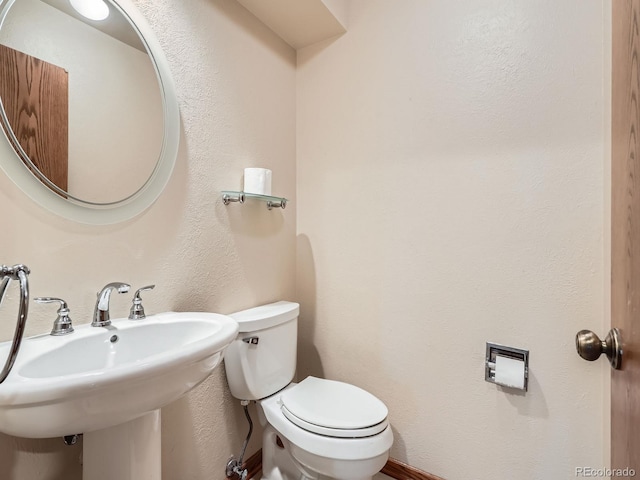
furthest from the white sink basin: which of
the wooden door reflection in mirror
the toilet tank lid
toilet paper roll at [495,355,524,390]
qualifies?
toilet paper roll at [495,355,524,390]

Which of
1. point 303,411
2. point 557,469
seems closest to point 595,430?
A: point 557,469

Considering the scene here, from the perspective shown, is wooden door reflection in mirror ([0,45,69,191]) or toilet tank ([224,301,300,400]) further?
toilet tank ([224,301,300,400])

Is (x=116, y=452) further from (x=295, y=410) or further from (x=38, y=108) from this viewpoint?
(x=38, y=108)

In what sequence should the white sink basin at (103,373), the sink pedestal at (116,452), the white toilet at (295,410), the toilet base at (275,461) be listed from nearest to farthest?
1. the white sink basin at (103,373)
2. the sink pedestal at (116,452)
3. the white toilet at (295,410)
4. the toilet base at (275,461)

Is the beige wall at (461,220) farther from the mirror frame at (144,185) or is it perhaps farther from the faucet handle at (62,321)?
the faucet handle at (62,321)

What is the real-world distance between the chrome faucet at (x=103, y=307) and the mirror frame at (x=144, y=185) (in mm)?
209

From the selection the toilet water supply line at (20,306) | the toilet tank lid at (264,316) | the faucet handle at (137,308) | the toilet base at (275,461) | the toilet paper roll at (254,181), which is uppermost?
the toilet paper roll at (254,181)

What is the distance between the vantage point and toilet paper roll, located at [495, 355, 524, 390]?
1.10 meters

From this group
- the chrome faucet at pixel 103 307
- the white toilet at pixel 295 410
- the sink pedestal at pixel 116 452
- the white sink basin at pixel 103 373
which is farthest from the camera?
the white toilet at pixel 295 410

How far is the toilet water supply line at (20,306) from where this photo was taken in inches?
19.6

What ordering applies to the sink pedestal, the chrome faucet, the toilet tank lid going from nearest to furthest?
the sink pedestal, the chrome faucet, the toilet tank lid

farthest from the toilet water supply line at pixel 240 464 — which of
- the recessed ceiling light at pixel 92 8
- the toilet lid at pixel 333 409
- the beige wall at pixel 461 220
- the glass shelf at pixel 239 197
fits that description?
the recessed ceiling light at pixel 92 8

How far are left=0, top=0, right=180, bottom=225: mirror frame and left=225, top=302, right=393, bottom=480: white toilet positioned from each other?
0.56 metres

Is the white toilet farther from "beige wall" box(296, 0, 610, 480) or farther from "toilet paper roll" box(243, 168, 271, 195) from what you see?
"toilet paper roll" box(243, 168, 271, 195)
